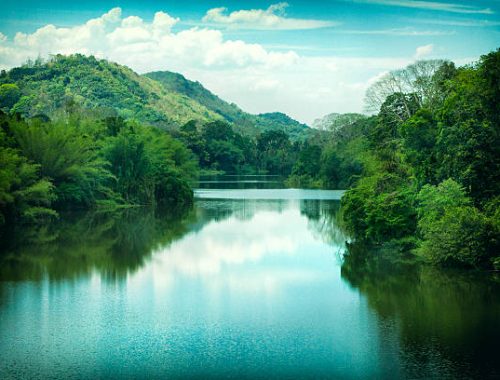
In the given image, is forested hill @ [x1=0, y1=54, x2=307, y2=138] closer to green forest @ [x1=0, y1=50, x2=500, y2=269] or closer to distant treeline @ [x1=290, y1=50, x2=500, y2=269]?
green forest @ [x1=0, y1=50, x2=500, y2=269]

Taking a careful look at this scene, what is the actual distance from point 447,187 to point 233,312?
12.1m

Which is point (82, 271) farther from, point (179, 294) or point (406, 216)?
point (406, 216)

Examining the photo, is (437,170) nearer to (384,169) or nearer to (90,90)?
(384,169)

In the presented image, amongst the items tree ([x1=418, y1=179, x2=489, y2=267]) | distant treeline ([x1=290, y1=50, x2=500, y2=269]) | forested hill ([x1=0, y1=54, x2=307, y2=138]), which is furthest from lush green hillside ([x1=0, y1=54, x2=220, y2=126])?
tree ([x1=418, y1=179, x2=489, y2=267])

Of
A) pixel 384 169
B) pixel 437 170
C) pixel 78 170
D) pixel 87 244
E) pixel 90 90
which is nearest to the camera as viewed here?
pixel 437 170

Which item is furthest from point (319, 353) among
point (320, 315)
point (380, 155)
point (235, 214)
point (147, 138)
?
point (147, 138)

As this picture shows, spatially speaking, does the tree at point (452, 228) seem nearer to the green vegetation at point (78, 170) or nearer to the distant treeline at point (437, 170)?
the distant treeline at point (437, 170)

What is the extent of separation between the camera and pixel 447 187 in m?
28.6

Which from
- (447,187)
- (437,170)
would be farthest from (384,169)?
(447,187)

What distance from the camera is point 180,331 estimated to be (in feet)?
62.5

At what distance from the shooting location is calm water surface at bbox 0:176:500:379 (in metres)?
16.3

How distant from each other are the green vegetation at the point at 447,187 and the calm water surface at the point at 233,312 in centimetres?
143

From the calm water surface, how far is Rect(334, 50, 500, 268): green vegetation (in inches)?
56.3

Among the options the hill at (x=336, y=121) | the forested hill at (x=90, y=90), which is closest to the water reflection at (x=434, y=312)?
the hill at (x=336, y=121)
